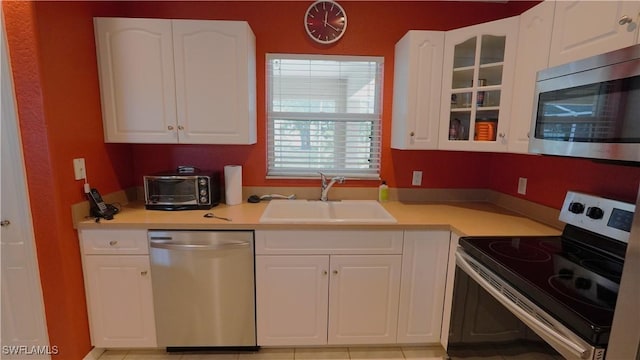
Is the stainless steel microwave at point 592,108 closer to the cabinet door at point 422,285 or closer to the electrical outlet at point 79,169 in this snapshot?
the cabinet door at point 422,285

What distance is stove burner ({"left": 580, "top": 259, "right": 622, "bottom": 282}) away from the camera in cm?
114

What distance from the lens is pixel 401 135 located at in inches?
79.5

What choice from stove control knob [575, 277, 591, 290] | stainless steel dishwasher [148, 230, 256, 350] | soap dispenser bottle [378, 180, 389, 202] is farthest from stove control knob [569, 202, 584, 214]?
stainless steel dishwasher [148, 230, 256, 350]

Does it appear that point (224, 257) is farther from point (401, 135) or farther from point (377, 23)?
point (377, 23)

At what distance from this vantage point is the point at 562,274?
1.13m

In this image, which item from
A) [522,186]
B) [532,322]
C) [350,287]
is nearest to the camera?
[532,322]

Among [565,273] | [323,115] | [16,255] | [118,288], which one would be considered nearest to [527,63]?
[565,273]

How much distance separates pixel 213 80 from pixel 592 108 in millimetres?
1881

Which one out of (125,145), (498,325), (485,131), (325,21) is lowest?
(498,325)

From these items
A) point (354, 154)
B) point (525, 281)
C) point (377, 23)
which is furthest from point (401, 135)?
point (525, 281)

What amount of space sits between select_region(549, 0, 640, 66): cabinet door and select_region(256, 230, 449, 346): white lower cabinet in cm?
105

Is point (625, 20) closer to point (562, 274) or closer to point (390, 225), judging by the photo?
point (562, 274)

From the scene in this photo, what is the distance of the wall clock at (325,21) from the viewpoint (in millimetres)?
2076

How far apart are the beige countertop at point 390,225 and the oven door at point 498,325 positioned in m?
0.28
